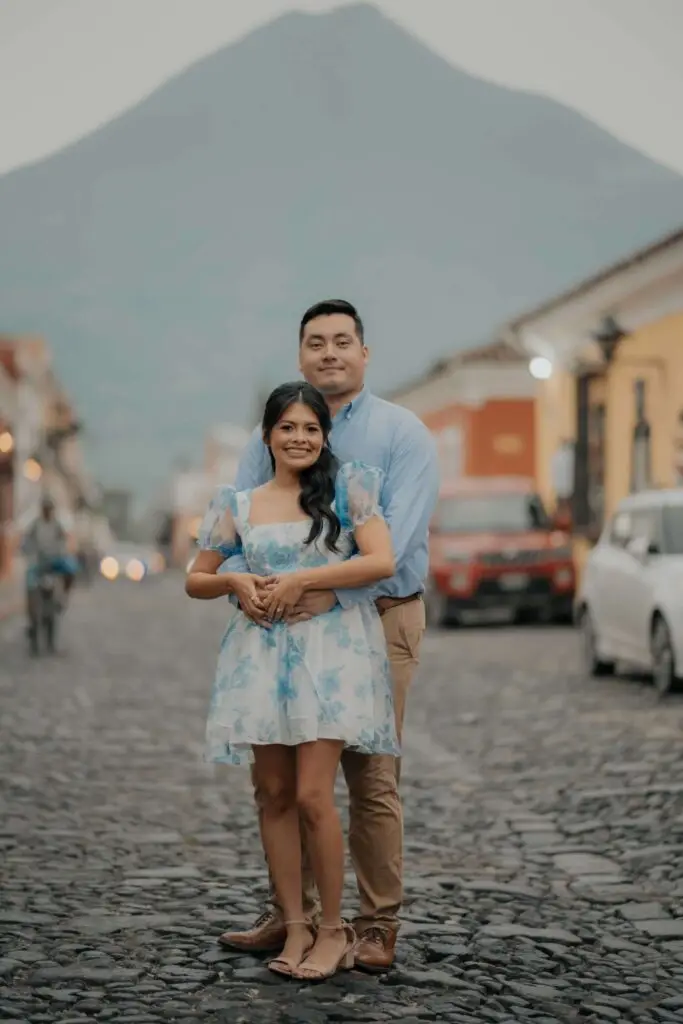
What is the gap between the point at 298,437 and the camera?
4973 mm

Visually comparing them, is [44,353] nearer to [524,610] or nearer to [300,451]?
[524,610]

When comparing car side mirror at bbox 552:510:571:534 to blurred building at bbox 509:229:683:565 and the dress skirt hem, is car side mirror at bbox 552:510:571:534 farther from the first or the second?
the dress skirt hem

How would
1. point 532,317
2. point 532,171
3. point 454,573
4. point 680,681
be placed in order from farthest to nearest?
point 532,171, point 532,317, point 454,573, point 680,681

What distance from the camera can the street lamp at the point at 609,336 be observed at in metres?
24.0

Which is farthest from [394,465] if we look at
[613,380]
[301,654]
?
[613,380]

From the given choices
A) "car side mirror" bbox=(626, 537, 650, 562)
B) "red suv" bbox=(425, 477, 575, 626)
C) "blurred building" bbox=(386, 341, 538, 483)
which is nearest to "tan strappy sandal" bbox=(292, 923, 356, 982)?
"car side mirror" bbox=(626, 537, 650, 562)

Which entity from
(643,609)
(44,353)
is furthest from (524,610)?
(44,353)

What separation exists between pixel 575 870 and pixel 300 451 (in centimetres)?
247

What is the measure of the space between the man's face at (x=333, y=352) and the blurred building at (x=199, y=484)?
101209 mm

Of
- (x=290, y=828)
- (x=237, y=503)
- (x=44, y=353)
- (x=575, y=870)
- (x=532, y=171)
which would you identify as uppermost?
(x=532, y=171)

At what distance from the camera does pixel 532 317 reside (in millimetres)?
29172

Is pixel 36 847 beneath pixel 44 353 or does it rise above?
beneath

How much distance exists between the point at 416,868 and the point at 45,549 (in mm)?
13793

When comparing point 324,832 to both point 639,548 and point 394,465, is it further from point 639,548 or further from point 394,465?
point 639,548
